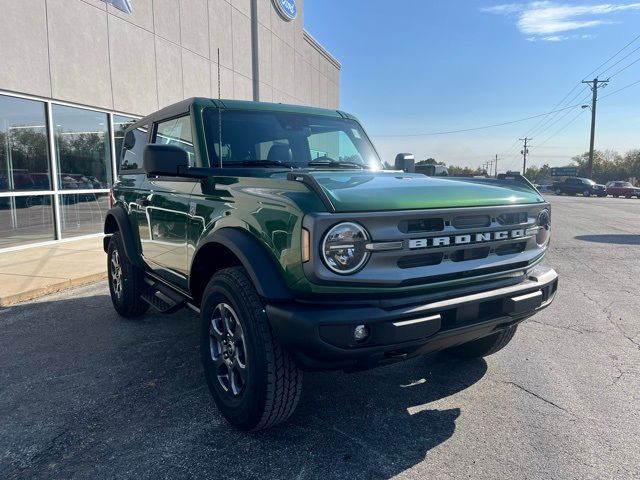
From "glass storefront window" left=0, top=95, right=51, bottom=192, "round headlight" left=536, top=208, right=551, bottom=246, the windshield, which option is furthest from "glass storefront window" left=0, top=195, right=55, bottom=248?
"round headlight" left=536, top=208, right=551, bottom=246

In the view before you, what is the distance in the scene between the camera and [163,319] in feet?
16.2

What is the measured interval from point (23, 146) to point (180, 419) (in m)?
8.58

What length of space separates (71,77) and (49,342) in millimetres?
7306

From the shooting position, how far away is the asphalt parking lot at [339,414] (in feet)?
7.91

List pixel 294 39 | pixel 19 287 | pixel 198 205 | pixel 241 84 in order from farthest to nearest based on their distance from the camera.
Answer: pixel 294 39 < pixel 241 84 < pixel 19 287 < pixel 198 205

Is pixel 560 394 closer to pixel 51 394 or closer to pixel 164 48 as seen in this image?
pixel 51 394

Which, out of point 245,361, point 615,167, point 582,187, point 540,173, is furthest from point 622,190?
point 540,173

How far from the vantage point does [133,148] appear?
511cm

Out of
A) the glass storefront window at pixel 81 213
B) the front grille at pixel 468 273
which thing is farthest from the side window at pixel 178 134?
the glass storefront window at pixel 81 213

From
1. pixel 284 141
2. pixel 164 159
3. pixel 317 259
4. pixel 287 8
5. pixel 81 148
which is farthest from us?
pixel 287 8

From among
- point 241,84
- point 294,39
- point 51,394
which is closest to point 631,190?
point 294,39

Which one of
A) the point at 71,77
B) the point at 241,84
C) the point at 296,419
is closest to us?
the point at 296,419

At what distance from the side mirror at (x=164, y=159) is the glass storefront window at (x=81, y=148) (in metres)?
8.05

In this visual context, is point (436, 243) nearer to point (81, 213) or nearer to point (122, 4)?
point (81, 213)
